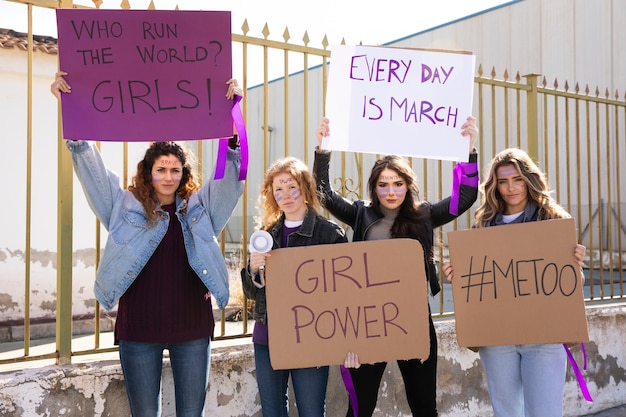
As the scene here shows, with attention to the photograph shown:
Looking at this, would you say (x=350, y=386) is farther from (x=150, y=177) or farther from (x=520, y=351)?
(x=150, y=177)

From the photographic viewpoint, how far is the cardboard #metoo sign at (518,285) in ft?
9.22

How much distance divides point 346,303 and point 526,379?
0.93m

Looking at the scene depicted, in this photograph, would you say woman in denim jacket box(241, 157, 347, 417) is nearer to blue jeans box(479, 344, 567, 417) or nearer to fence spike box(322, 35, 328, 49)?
blue jeans box(479, 344, 567, 417)

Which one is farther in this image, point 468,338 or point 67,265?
point 67,265

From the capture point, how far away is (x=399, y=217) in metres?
3.03

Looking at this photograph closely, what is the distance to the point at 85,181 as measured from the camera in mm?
2689

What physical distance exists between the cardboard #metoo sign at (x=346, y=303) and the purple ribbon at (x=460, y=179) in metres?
0.46

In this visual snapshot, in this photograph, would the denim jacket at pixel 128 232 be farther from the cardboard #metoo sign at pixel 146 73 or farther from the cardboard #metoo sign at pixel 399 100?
the cardboard #metoo sign at pixel 399 100

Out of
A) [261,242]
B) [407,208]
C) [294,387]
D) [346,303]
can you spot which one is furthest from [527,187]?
[294,387]

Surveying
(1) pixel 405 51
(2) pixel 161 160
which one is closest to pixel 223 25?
(2) pixel 161 160

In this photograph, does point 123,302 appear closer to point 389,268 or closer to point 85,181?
point 85,181

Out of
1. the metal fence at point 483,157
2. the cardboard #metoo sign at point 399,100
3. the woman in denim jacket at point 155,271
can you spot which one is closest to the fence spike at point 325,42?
the metal fence at point 483,157

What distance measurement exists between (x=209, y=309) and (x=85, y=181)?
2.61ft

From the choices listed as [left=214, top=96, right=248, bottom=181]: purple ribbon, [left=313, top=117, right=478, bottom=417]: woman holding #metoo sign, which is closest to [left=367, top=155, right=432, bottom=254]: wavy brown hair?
[left=313, top=117, right=478, bottom=417]: woman holding #metoo sign
